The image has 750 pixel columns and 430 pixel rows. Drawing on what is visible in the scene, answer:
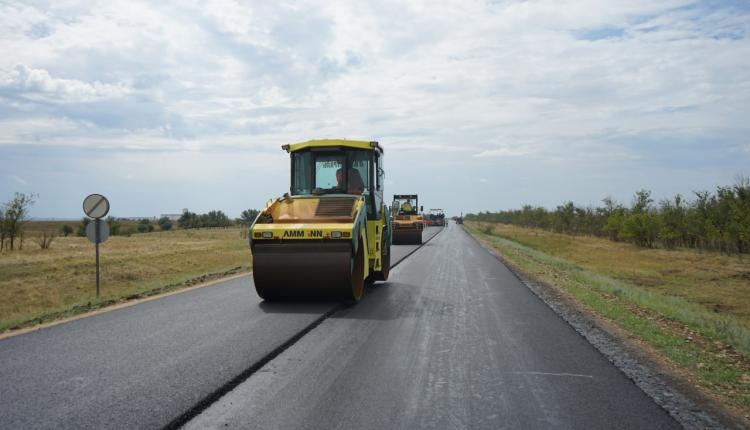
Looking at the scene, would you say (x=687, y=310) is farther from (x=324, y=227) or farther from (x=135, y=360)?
(x=135, y=360)

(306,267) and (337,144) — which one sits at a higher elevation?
(337,144)

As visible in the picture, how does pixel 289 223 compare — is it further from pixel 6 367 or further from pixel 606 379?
pixel 606 379

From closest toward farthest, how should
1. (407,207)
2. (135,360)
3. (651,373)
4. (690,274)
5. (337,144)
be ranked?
1. (651,373)
2. (135,360)
3. (337,144)
4. (690,274)
5. (407,207)

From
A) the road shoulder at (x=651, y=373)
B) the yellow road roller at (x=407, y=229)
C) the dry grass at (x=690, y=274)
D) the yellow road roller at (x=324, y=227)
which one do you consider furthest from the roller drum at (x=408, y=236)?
the road shoulder at (x=651, y=373)

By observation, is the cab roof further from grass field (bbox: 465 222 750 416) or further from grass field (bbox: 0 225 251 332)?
grass field (bbox: 465 222 750 416)

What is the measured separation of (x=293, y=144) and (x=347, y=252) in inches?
130

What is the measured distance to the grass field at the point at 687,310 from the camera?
5949 millimetres

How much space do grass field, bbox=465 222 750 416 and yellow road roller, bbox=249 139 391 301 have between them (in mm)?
4412

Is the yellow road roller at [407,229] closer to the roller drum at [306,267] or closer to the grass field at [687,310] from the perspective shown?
the grass field at [687,310]

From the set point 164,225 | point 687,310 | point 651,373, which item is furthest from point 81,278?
point 164,225

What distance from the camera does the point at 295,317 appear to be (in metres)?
8.48

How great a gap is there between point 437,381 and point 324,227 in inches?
183

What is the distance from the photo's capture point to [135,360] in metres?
5.90

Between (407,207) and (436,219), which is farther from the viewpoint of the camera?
(436,219)
